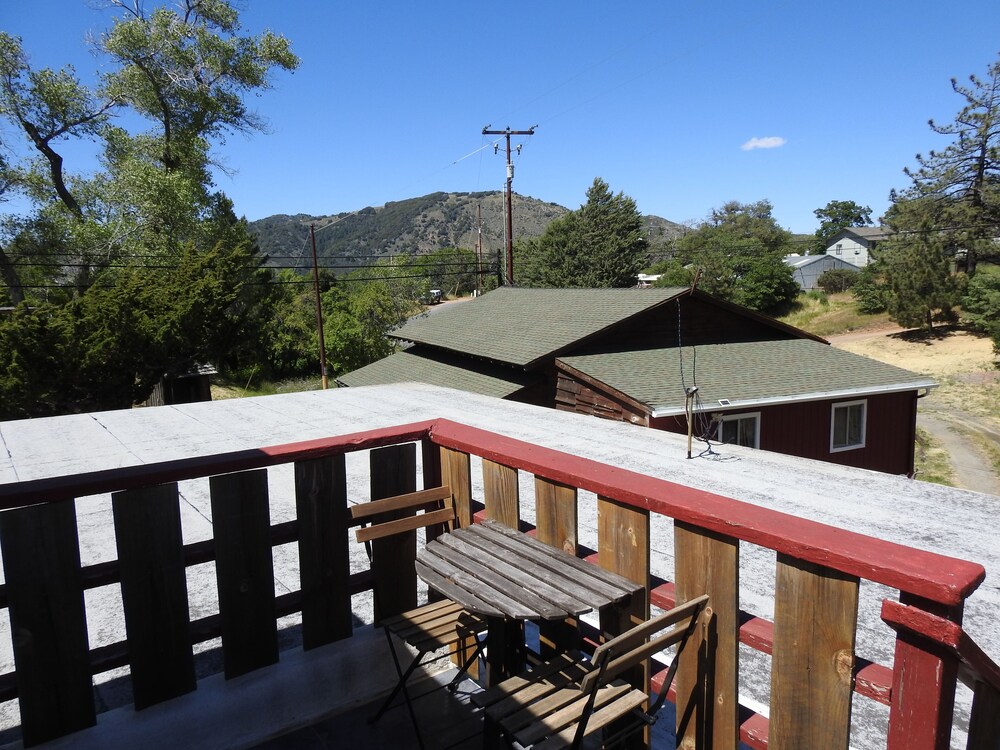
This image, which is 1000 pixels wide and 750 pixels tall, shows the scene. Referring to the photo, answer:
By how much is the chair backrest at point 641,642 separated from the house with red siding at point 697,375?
10070 millimetres

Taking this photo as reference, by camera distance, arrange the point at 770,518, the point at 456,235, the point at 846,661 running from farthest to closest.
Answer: the point at 456,235 < the point at 770,518 < the point at 846,661

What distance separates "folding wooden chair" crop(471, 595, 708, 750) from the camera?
151cm

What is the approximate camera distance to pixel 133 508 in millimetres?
1925

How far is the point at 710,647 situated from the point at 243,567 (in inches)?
55.4

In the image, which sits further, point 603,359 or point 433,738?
point 603,359

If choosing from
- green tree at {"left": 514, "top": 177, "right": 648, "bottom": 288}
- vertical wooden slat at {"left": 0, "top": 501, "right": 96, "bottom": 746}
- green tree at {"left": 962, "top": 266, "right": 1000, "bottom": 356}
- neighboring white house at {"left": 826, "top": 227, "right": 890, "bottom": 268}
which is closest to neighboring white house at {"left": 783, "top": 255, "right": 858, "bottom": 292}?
neighboring white house at {"left": 826, "top": 227, "right": 890, "bottom": 268}

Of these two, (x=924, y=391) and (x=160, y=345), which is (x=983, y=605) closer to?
(x=924, y=391)

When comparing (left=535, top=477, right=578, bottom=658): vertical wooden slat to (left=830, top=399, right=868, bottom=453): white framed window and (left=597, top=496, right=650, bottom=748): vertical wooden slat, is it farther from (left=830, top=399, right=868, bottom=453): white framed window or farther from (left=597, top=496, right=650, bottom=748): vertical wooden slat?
(left=830, top=399, right=868, bottom=453): white framed window

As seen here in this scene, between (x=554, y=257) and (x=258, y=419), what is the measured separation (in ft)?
148

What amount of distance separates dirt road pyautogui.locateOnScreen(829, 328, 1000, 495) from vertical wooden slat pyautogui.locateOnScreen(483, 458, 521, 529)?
1761 centimetres

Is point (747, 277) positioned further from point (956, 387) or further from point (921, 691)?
point (921, 691)

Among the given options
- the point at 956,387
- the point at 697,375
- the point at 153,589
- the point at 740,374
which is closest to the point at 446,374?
the point at 697,375

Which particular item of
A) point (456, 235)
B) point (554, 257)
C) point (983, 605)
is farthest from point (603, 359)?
point (456, 235)

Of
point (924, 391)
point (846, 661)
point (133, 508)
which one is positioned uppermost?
point (133, 508)
